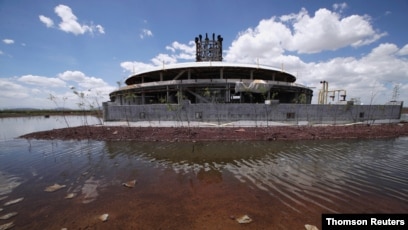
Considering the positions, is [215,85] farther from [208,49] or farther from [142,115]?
Answer: [208,49]

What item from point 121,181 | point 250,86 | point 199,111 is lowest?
point 121,181

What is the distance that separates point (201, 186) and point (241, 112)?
A: 14731 millimetres

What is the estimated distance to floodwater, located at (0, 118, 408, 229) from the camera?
14.0 ft

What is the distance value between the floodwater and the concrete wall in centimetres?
930

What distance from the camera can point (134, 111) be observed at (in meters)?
21.0

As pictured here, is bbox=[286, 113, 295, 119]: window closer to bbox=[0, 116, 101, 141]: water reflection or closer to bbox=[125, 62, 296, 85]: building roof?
bbox=[125, 62, 296, 85]: building roof

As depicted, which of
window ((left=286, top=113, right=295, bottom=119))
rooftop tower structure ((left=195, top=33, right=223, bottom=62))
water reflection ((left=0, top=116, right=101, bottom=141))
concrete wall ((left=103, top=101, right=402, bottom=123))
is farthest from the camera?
rooftop tower structure ((left=195, top=33, right=223, bottom=62))

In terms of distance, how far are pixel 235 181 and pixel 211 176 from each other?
3.35ft

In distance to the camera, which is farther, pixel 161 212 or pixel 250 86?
pixel 250 86

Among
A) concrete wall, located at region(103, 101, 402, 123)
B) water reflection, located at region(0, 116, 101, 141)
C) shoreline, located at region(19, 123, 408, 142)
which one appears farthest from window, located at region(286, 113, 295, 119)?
water reflection, located at region(0, 116, 101, 141)

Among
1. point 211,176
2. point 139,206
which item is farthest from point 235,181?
point 139,206

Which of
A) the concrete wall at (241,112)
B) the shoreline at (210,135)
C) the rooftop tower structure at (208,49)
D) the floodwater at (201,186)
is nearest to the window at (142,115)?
the concrete wall at (241,112)

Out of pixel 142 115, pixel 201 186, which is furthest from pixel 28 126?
pixel 201 186

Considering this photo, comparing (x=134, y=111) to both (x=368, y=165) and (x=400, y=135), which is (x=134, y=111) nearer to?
(x=368, y=165)
